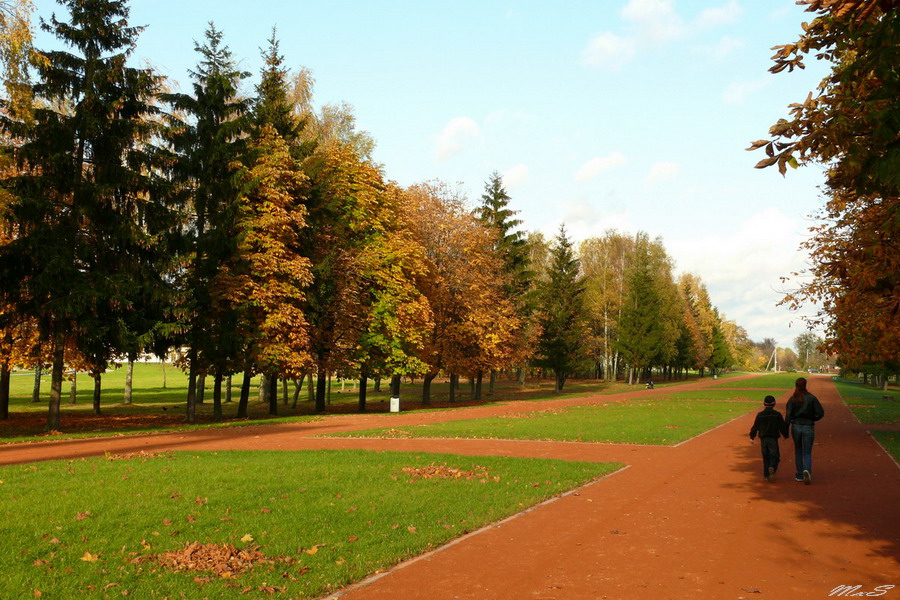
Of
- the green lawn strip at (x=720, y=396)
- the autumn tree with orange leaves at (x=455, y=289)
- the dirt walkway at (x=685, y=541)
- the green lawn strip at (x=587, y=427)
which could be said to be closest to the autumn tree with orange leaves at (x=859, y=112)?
the dirt walkway at (x=685, y=541)

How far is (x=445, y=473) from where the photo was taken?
13.0 metres

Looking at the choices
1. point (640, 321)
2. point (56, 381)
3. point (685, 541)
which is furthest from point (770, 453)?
point (640, 321)

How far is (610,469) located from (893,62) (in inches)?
401

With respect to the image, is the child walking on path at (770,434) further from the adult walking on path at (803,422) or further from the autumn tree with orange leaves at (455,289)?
the autumn tree with orange leaves at (455,289)

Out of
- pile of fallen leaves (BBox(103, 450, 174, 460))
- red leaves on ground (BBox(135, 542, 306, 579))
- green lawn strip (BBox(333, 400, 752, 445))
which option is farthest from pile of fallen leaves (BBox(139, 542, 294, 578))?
green lawn strip (BBox(333, 400, 752, 445))

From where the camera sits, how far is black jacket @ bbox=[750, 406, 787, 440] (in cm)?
1270

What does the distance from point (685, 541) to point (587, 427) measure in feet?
50.6

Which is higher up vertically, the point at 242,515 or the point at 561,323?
the point at 561,323

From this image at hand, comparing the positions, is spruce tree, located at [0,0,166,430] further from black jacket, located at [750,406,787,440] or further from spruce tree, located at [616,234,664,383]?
spruce tree, located at [616,234,664,383]

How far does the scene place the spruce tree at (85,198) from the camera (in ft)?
71.0

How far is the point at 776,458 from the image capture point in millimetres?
12758

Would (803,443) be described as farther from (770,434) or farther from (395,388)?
(395,388)

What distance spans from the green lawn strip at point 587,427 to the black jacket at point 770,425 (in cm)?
609

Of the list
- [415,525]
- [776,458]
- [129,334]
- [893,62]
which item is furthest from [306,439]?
[893,62]
